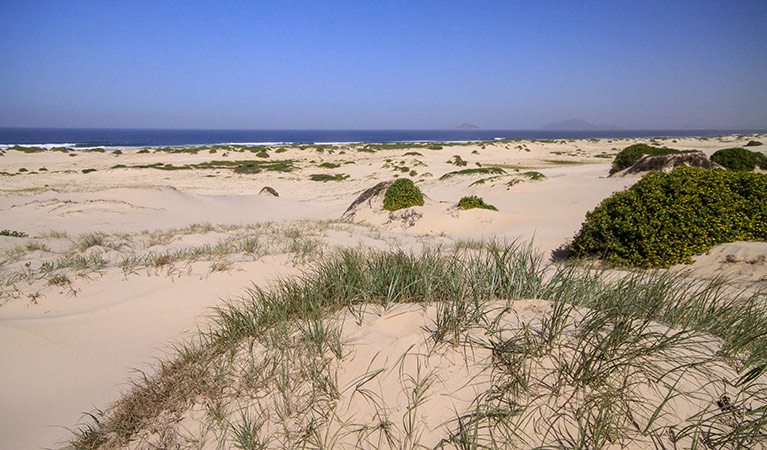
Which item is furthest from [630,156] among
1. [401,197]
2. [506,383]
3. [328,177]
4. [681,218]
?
[506,383]

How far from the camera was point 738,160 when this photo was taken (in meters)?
15.8

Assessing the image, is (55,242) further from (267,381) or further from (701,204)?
(701,204)

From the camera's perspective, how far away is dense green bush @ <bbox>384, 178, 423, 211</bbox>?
1244 centimetres

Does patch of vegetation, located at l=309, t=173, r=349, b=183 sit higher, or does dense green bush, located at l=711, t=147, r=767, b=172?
dense green bush, located at l=711, t=147, r=767, b=172

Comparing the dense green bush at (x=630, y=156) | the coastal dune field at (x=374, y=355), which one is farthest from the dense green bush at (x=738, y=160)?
the coastal dune field at (x=374, y=355)

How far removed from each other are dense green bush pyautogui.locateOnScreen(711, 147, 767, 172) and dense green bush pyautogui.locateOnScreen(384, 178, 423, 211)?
521 inches

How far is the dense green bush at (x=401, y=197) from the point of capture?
1244cm

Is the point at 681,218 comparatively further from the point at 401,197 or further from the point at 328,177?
the point at 328,177

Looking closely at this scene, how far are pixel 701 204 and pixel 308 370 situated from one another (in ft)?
21.5

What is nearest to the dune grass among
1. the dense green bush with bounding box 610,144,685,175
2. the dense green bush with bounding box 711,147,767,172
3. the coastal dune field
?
the coastal dune field

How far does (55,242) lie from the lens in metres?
7.46

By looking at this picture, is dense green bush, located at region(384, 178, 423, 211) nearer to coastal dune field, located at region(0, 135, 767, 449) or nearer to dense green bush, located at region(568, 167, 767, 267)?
dense green bush, located at region(568, 167, 767, 267)

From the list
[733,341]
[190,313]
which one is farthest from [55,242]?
[733,341]

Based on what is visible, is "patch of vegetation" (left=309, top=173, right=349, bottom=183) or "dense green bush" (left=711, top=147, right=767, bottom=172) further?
"patch of vegetation" (left=309, top=173, right=349, bottom=183)
